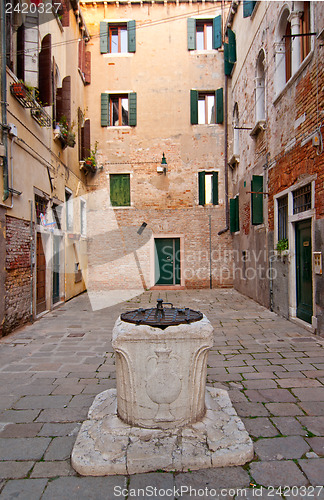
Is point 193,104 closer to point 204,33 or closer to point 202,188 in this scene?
point 204,33

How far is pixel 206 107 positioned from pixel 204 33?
2701 mm

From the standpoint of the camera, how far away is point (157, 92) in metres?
12.6

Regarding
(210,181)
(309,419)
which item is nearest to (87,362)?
(309,419)

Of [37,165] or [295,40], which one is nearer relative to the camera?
[295,40]

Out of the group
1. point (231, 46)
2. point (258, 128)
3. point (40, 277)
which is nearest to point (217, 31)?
point (231, 46)

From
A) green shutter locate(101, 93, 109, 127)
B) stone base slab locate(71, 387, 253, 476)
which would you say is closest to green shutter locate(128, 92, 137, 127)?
green shutter locate(101, 93, 109, 127)

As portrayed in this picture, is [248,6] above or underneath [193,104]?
above

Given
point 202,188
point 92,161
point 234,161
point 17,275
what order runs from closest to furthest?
point 17,275, point 234,161, point 92,161, point 202,188

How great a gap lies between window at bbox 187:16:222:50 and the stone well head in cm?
1286

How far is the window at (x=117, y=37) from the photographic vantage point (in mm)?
12469

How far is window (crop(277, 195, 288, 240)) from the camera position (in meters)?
7.06

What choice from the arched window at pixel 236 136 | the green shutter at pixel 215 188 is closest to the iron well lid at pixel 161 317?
the arched window at pixel 236 136

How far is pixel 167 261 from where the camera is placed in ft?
41.9

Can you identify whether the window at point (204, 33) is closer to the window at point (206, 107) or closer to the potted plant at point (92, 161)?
the window at point (206, 107)
